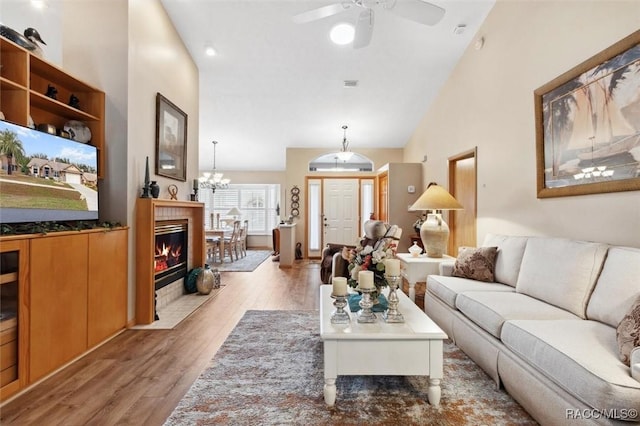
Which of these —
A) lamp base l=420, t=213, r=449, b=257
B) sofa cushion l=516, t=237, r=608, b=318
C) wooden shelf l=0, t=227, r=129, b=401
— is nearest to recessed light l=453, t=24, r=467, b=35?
lamp base l=420, t=213, r=449, b=257

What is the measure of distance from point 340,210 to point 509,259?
205 inches

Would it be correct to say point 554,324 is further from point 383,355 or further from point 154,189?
point 154,189

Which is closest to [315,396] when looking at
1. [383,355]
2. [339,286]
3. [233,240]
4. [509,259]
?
[383,355]

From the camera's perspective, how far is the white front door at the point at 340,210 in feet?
25.9

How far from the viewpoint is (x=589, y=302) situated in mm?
2002

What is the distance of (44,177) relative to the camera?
2225 millimetres

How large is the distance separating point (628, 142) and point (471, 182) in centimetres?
231

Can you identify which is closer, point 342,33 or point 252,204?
point 342,33

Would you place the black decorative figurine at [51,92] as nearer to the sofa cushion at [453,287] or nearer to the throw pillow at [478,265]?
the sofa cushion at [453,287]

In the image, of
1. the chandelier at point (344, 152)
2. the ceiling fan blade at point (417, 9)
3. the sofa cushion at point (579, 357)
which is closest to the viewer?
the sofa cushion at point (579, 357)

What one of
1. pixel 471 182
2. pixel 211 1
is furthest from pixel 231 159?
pixel 471 182

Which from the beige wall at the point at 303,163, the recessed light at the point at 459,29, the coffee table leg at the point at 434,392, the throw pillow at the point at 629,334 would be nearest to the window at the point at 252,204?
the beige wall at the point at 303,163

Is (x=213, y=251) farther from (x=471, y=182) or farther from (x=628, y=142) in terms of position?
(x=628, y=142)

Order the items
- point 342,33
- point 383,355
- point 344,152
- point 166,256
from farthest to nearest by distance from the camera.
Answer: point 344,152, point 166,256, point 342,33, point 383,355
